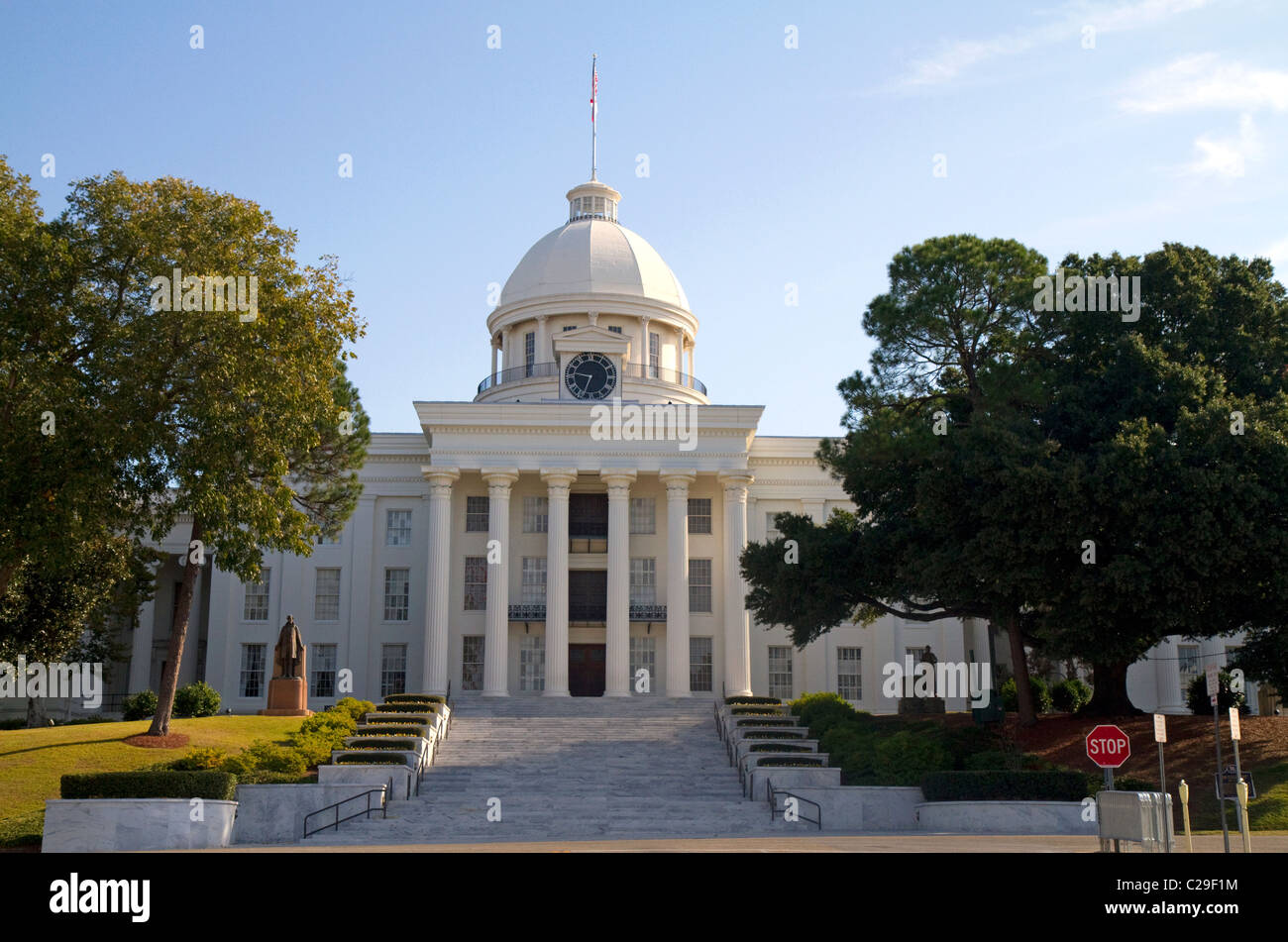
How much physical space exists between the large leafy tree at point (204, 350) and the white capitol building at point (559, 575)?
56.9 feet

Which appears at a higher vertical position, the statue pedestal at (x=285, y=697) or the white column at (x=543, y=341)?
the white column at (x=543, y=341)

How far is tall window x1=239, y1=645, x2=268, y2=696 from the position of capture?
47781 mm

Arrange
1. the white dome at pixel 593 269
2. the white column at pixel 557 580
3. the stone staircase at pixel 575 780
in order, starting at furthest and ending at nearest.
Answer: the white dome at pixel 593 269 → the white column at pixel 557 580 → the stone staircase at pixel 575 780

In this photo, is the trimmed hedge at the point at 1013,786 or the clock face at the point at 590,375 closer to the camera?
the trimmed hedge at the point at 1013,786

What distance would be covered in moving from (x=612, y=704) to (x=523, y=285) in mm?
21818

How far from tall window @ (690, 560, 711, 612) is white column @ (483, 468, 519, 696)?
282 inches

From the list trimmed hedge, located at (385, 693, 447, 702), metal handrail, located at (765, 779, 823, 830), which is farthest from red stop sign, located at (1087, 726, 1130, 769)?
trimmed hedge, located at (385, 693, 447, 702)

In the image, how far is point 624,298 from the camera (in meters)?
54.1

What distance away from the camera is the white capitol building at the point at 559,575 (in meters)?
45.2

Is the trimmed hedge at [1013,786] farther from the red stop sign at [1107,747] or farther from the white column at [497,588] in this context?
the white column at [497,588]

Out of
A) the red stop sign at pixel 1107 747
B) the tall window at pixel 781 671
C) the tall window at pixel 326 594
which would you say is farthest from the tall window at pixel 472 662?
the red stop sign at pixel 1107 747
